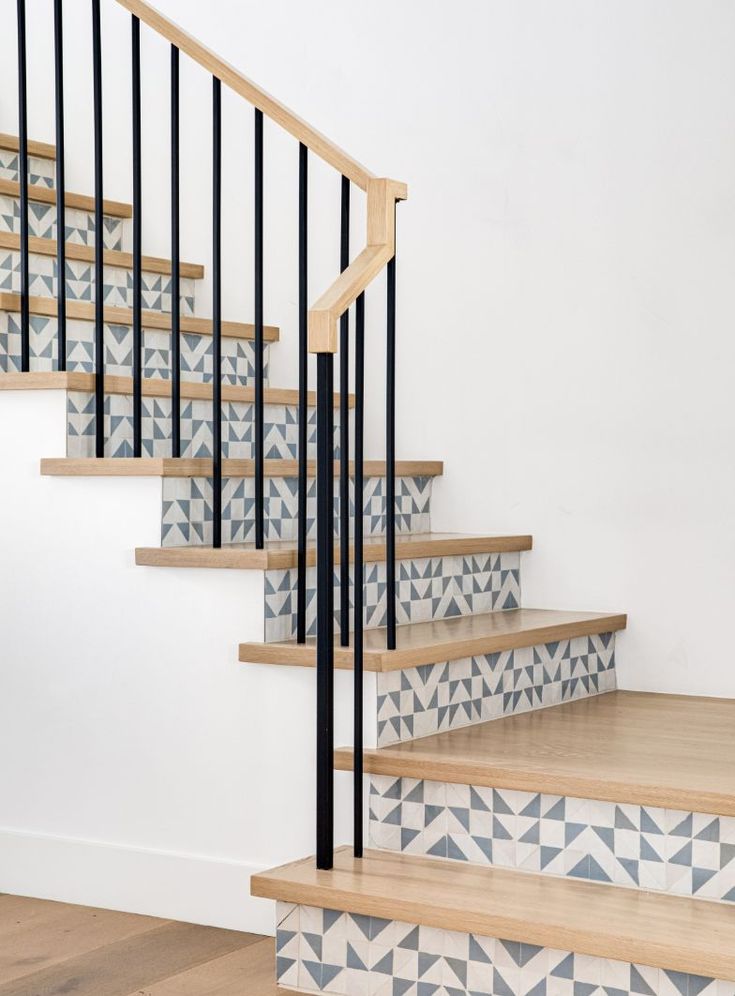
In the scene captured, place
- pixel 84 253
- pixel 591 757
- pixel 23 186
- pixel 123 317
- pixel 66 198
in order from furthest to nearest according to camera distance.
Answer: pixel 66 198
pixel 84 253
pixel 123 317
pixel 23 186
pixel 591 757

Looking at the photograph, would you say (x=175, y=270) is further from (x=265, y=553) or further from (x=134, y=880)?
(x=134, y=880)

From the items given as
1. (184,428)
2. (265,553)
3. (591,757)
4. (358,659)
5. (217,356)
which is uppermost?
(217,356)

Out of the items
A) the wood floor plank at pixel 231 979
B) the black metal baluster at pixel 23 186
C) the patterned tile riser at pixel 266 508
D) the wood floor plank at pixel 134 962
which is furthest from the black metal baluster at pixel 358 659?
the black metal baluster at pixel 23 186

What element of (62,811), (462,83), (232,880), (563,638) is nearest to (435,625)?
(563,638)

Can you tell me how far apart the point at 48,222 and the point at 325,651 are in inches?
81.7

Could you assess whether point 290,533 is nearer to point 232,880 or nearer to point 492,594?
point 492,594

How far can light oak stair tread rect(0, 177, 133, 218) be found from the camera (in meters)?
3.67

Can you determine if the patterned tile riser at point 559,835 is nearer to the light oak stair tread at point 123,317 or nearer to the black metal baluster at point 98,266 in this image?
the black metal baluster at point 98,266

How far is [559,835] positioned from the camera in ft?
7.51

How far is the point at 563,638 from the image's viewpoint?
307 cm

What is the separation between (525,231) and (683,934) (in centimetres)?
209

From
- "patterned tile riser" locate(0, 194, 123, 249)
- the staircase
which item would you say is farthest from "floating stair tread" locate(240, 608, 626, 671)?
"patterned tile riser" locate(0, 194, 123, 249)

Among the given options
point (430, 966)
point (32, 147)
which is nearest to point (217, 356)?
point (430, 966)

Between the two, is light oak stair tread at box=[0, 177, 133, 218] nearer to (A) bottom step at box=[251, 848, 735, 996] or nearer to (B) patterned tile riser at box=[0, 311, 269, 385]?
(B) patterned tile riser at box=[0, 311, 269, 385]
